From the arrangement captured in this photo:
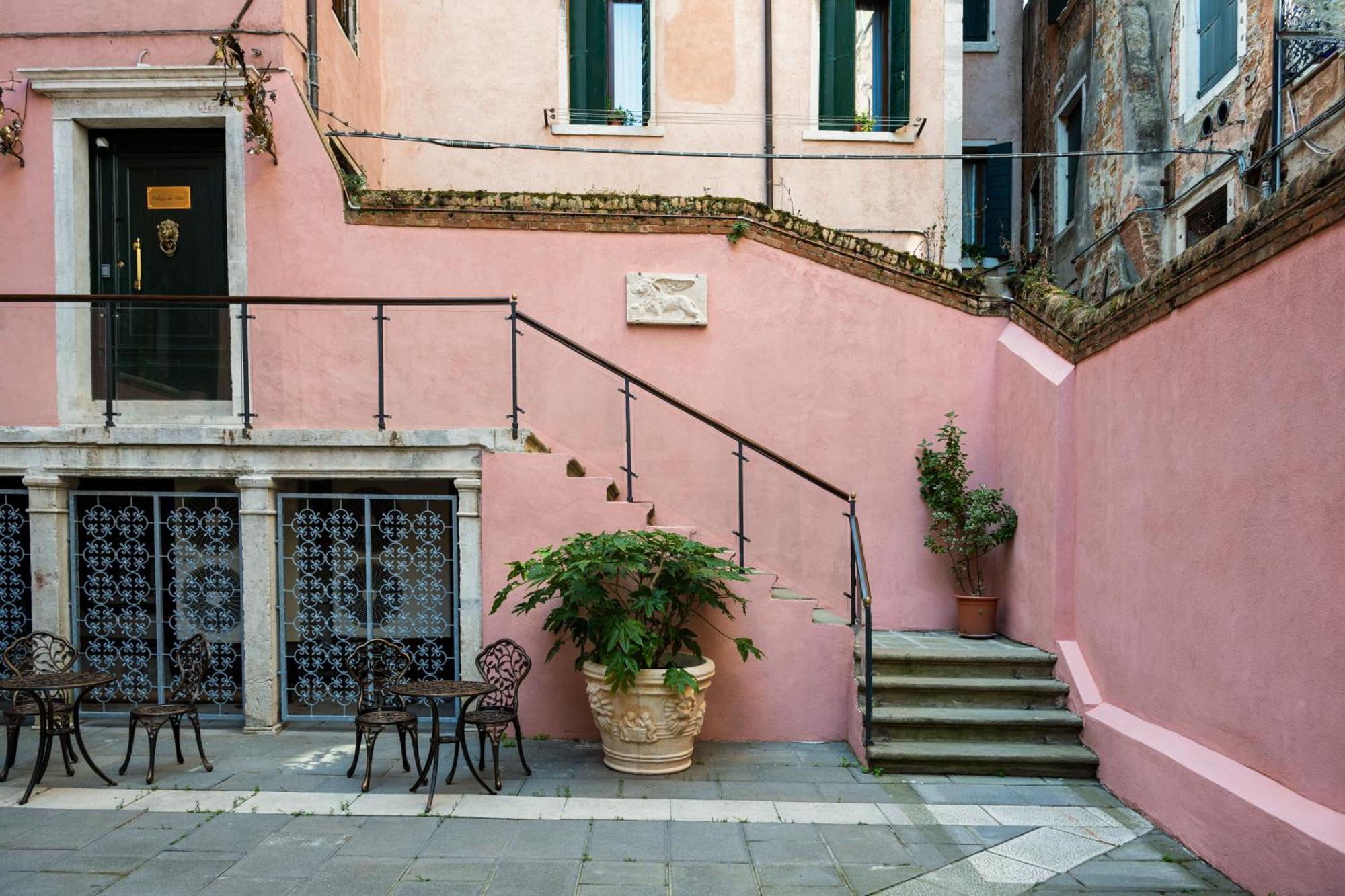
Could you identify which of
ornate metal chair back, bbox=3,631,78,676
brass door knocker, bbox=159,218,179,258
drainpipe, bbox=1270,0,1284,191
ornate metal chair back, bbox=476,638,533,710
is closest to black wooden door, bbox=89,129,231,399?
brass door knocker, bbox=159,218,179,258

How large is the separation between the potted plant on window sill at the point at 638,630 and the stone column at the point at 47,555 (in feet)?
11.5

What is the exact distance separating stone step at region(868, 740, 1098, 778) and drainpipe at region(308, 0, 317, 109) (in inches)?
270

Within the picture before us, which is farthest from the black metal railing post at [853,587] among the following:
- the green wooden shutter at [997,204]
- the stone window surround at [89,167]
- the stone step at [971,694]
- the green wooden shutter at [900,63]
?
the green wooden shutter at [997,204]

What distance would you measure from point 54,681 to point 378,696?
186 centimetres

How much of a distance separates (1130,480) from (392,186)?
304 inches

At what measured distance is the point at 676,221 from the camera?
8.01 m

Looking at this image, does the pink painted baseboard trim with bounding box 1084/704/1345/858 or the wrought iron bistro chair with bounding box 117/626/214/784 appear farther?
the wrought iron bistro chair with bounding box 117/626/214/784

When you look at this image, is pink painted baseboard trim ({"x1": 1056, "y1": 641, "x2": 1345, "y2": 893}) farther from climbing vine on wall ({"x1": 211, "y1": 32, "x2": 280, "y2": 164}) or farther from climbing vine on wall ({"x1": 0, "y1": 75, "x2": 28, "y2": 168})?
climbing vine on wall ({"x1": 0, "y1": 75, "x2": 28, "y2": 168})

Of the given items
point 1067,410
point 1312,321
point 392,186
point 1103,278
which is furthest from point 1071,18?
point 1312,321

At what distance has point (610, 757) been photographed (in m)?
6.16

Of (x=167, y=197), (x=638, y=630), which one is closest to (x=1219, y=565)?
(x=638, y=630)

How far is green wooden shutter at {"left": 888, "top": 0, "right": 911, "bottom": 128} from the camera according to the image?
33.6 ft

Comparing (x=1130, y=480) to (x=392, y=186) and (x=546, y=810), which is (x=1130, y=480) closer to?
(x=546, y=810)

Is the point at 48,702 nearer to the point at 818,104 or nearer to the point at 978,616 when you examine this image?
the point at 978,616
